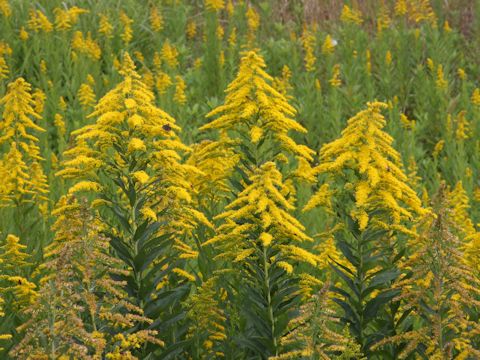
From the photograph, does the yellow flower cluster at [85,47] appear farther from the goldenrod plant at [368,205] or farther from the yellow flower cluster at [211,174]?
the goldenrod plant at [368,205]

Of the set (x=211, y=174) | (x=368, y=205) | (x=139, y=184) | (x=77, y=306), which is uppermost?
(x=211, y=174)

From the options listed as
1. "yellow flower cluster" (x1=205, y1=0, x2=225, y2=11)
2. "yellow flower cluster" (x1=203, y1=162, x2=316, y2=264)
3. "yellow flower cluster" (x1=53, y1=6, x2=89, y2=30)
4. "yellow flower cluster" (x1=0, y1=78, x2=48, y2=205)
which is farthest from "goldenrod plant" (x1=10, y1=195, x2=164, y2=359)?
"yellow flower cluster" (x1=205, y1=0, x2=225, y2=11)

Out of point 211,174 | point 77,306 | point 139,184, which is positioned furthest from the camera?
point 211,174

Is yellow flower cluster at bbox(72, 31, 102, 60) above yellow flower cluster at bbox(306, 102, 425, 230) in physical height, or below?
above

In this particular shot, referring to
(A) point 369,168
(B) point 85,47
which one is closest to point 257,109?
(A) point 369,168

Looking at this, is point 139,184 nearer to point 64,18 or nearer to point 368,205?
point 368,205

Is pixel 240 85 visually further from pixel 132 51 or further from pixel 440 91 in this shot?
pixel 132 51

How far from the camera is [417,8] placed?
11688 mm

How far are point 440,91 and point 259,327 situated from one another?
5998mm

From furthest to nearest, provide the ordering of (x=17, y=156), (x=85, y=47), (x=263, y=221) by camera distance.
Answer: (x=85, y=47) → (x=17, y=156) → (x=263, y=221)

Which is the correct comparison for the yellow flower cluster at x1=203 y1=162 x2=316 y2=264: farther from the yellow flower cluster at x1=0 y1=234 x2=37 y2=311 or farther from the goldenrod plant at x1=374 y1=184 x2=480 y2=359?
the yellow flower cluster at x1=0 y1=234 x2=37 y2=311

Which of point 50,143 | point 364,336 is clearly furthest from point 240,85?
point 50,143

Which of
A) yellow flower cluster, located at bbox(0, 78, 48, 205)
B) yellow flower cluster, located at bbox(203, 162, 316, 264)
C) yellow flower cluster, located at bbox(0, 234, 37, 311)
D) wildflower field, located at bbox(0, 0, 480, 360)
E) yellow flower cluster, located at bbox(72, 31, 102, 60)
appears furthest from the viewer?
yellow flower cluster, located at bbox(72, 31, 102, 60)

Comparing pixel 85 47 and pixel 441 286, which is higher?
pixel 85 47
